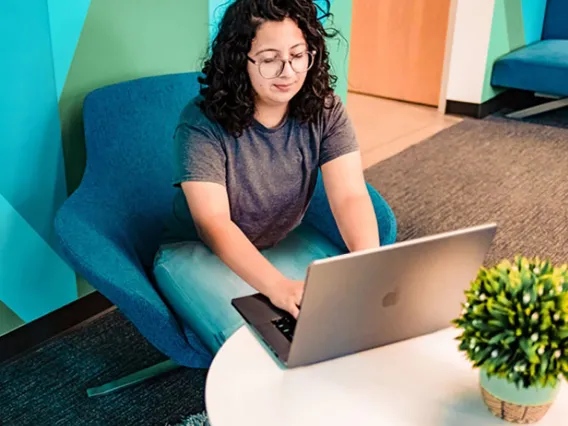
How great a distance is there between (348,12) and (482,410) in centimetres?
229

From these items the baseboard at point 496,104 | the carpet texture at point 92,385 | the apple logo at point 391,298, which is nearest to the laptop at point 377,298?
the apple logo at point 391,298

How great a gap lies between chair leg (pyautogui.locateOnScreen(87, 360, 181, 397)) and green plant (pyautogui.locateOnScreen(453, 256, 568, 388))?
1125 millimetres

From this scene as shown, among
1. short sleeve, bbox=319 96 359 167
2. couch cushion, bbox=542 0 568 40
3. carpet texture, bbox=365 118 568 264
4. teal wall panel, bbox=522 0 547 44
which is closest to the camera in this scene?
short sleeve, bbox=319 96 359 167

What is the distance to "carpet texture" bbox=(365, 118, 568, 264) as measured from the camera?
8.71 feet

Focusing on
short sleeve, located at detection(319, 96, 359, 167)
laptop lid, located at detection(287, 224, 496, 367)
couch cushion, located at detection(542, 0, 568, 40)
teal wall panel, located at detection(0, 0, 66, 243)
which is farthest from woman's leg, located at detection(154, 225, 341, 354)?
couch cushion, located at detection(542, 0, 568, 40)

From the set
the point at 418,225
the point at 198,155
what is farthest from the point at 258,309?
the point at 418,225

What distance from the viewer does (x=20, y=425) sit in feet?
5.38

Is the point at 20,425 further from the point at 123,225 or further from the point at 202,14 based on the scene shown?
the point at 202,14

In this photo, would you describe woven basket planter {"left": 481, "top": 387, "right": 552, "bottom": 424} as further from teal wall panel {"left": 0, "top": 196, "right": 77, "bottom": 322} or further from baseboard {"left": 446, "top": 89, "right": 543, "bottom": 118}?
baseboard {"left": 446, "top": 89, "right": 543, "bottom": 118}

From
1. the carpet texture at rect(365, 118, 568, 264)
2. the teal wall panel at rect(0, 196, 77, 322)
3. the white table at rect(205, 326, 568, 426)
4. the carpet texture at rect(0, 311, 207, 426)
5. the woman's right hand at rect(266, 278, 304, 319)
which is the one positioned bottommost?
the carpet texture at rect(0, 311, 207, 426)

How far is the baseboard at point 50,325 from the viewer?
185cm

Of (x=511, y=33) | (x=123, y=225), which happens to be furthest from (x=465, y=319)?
(x=511, y=33)

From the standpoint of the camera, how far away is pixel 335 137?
1.55 metres

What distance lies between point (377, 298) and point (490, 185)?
7.62ft
